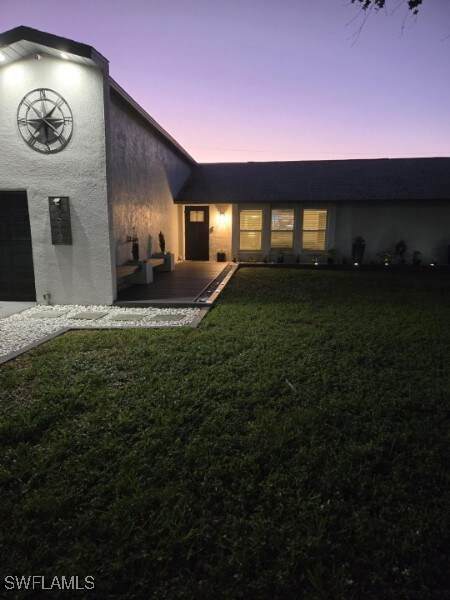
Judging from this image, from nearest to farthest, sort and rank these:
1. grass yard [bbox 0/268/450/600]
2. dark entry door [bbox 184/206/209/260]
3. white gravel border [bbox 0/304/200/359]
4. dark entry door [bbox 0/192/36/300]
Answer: grass yard [bbox 0/268/450/600]
white gravel border [bbox 0/304/200/359]
dark entry door [bbox 0/192/36/300]
dark entry door [bbox 184/206/209/260]

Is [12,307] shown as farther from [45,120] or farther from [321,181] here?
[321,181]

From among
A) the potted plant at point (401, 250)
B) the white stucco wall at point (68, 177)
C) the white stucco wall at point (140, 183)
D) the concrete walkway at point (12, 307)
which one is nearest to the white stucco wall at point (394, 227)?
the potted plant at point (401, 250)

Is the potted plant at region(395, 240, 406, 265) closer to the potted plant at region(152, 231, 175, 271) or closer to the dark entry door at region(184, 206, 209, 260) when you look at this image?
the dark entry door at region(184, 206, 209, 260)

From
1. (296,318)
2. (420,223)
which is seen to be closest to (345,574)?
(296,318)

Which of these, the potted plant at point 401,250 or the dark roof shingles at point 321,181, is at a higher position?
the dark roof shingles at point 321,181

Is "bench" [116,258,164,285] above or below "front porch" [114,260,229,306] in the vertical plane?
above

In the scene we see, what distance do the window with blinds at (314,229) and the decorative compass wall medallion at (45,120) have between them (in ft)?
34.9

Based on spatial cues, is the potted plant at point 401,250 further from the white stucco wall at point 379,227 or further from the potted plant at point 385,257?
the potted plant at point 385,257

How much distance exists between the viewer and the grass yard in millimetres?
1612

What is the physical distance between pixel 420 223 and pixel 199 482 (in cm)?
1584

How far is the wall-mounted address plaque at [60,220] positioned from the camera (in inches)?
274

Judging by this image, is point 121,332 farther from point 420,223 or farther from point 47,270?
point 420,223

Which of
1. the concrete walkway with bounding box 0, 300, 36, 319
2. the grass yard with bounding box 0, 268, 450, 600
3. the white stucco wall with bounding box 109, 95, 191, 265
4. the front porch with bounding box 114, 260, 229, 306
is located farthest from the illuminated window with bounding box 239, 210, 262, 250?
the grass yard with bounding box 0, 268, 450, 600

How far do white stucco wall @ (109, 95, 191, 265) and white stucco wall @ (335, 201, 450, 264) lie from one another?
7408mm
